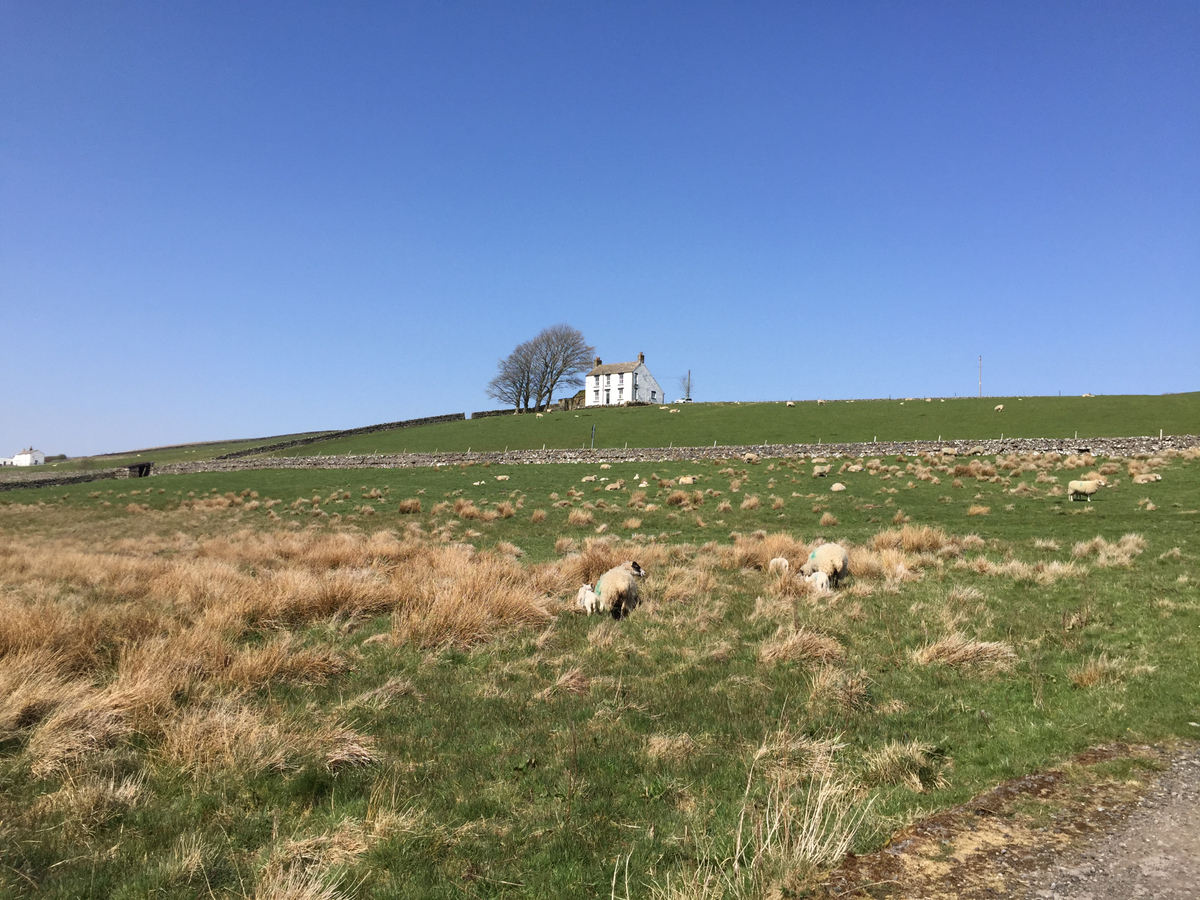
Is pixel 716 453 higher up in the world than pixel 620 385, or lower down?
lower down

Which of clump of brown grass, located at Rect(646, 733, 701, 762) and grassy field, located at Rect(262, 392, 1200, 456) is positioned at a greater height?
grassy field, located at Rect(262, 392, 1200, 456)

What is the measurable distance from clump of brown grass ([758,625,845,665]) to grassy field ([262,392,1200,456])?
178ft

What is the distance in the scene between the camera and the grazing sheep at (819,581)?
550 inches

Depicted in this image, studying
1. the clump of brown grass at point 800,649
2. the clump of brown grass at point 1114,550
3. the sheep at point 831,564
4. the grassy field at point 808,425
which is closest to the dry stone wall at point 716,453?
the grassy field at point 808,425

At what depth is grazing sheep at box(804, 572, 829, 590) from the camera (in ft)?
45.9

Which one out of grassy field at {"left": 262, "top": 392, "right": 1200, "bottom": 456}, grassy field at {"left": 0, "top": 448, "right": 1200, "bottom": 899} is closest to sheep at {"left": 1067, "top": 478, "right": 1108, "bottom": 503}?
grassy field at {"left": 0, "top": 448, "right": 1200, "bottom": 899}

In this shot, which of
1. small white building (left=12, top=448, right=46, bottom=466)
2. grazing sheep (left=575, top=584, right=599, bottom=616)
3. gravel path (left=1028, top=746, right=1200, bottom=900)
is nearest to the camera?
gravel path (left=1028, top=746, right=1200, bottom=900)

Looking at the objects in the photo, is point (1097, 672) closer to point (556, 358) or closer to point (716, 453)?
point (716, 453)

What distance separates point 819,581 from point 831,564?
2.69 ft

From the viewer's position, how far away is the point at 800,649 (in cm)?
976

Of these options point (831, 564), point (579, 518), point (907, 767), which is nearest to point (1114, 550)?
point (831, 564)

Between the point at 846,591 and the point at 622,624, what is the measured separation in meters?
5.19

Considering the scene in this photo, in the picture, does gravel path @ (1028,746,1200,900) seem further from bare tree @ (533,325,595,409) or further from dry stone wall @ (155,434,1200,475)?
bare tree @ (533,325,595,409)

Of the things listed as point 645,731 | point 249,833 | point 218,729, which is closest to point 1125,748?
point 645,731
